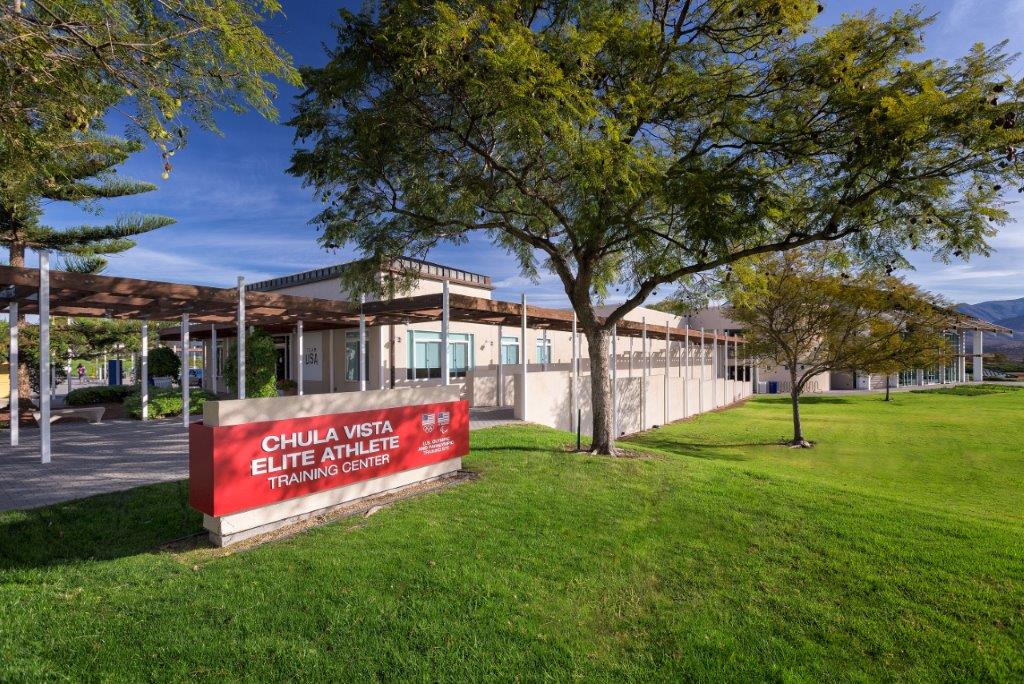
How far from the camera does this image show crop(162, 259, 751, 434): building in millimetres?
13695

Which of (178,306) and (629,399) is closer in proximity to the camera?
(178,306)

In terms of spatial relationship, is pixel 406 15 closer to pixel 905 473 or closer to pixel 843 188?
pixel 843 188

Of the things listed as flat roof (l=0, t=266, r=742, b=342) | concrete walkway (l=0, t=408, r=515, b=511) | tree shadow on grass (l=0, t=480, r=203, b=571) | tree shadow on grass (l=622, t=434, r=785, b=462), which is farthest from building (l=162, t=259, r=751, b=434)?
tree shadow on grass (l=0, t=480, r=203, b=571)

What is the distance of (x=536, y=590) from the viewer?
3.93 m

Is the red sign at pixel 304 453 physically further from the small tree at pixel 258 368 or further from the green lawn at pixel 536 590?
the small tree at pixel 258 368

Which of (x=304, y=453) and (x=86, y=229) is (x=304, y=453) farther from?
(x=86, y=229)

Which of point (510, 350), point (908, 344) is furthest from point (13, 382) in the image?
point (908, 344)

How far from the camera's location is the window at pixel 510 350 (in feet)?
71.9

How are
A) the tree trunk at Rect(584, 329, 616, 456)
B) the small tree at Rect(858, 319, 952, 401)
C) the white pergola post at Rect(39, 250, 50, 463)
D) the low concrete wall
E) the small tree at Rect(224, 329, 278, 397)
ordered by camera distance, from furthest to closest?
the small tree at Rect(858, 319, 952, 401) → the small tree at Rect(224, 329, 278, 397) → the low concrete wall → the tree trunk at Rect(584, 329, 616, 456) → the white pergola post at Rect(39, 250, 50, 463)

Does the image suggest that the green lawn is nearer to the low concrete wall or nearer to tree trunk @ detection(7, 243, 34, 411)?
the low concrete wall

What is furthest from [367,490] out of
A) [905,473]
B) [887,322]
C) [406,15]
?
[887,322]

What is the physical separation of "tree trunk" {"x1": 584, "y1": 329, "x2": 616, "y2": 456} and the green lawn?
5.95 feet

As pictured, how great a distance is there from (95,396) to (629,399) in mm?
17949

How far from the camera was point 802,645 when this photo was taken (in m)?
3.35
